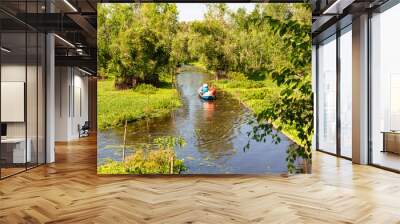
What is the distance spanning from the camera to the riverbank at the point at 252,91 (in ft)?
22.5

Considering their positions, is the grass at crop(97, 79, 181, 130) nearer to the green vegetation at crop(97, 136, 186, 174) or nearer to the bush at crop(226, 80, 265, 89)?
the green vegetation at crop(97, 136, 186, 174)

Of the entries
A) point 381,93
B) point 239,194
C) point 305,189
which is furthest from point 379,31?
point 239,194

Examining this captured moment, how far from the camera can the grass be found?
22.4ft

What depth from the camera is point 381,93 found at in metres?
7.81

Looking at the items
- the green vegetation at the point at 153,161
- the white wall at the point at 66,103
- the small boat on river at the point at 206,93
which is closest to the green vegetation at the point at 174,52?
the small boat on river at the point at 206,93

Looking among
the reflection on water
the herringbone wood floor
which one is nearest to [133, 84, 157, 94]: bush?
the reflection on water

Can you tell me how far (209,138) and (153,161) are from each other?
37.9 inches

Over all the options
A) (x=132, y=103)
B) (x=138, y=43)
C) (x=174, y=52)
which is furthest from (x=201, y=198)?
(x=138, y=43)

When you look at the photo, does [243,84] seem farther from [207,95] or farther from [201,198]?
[201,198]

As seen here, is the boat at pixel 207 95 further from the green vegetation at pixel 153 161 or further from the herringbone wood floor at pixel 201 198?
the herringbone wood floor at pixel 201 198

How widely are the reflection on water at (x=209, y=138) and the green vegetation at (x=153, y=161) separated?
10 centimetres

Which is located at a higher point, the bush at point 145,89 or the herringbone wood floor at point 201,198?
the bush at point 145,89

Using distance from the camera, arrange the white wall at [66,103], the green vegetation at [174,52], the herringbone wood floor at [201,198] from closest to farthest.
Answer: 1. the herringbone wood floor at [201,198]
2. the green vegetation at [174,52]
3. the white wall at [66,103]

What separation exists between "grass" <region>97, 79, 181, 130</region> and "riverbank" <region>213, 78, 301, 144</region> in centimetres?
84
